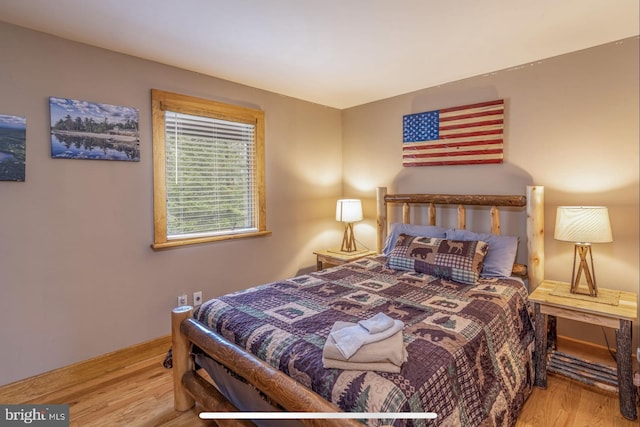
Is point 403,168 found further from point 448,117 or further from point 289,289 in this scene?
point 289,289

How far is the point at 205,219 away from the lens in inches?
115

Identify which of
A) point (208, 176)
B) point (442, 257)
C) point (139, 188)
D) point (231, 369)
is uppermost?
point (208, 176)

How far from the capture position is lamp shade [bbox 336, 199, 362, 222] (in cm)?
348

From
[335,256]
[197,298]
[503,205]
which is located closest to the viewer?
[503,205]

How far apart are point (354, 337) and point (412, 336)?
13.6 inches

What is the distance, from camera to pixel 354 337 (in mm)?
1307

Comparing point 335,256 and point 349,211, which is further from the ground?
point 349,211

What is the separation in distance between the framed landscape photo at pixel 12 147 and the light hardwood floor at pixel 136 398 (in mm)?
1310

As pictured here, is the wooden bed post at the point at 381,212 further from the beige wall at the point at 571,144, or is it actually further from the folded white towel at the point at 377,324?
Result: the folded white towel at the point at 377,324

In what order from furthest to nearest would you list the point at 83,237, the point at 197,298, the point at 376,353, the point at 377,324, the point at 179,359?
the point at 197,298
the point at 83,237
the point at 179,359
the point at 377,324
the point at 376,353

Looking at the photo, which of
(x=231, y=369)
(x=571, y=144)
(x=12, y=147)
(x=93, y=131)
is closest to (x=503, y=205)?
(x=571, y=144)

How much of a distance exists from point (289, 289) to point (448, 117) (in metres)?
2.15

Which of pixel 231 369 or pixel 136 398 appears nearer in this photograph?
pixel 231 369

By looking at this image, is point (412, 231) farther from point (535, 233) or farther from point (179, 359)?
point (179, 359)
